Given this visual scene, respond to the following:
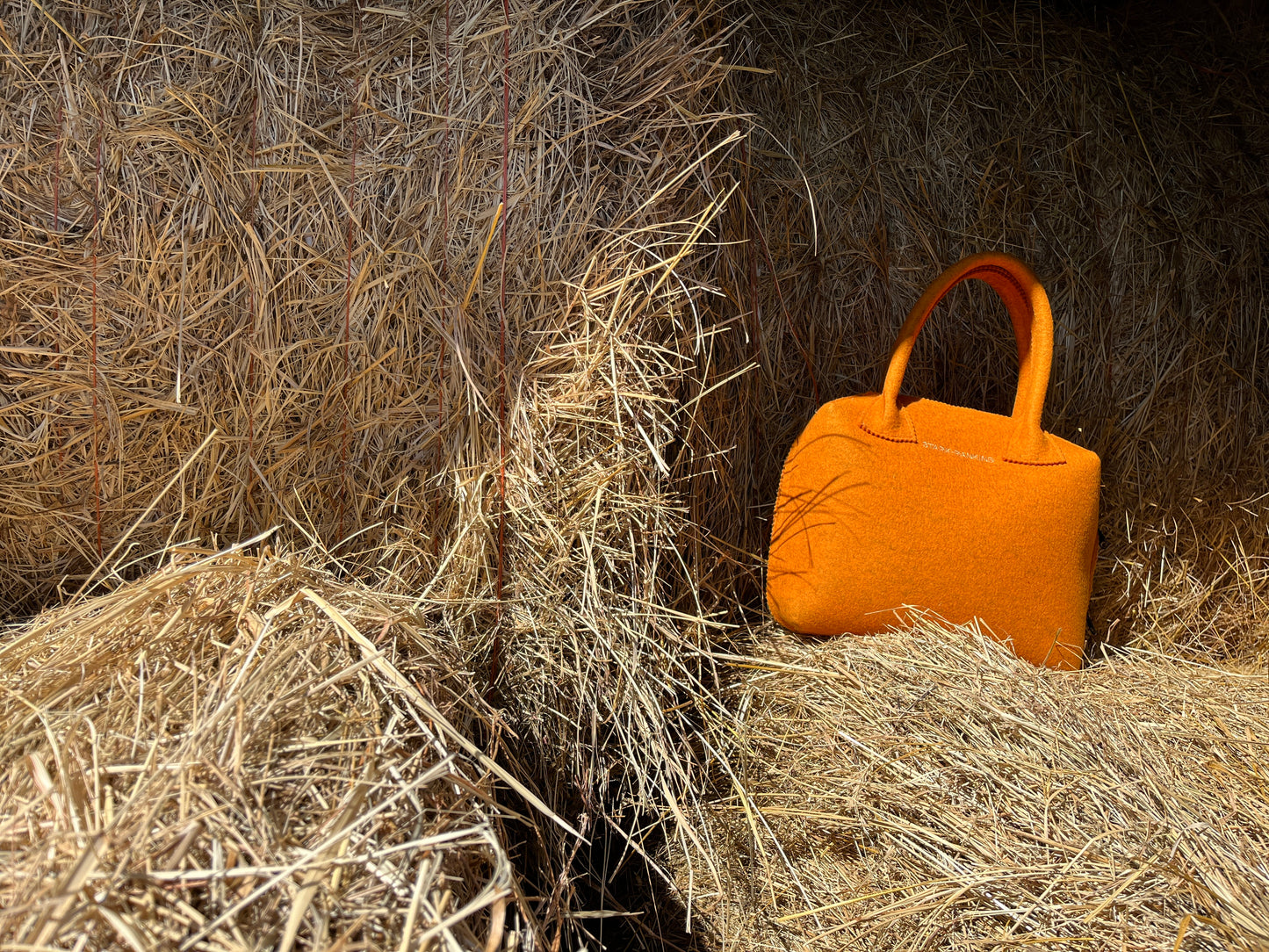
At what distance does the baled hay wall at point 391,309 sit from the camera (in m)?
1.18

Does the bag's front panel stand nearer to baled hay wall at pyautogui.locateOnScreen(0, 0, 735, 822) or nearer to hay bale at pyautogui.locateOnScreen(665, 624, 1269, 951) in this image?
hay bale at pyautogui.locateOnScreen(665, 624, 1269, 951)

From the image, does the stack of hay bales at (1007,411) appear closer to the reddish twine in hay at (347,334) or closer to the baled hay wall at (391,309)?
the baled hay wall at (391,309)

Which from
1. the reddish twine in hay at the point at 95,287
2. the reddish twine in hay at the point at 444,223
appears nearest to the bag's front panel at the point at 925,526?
the reddish twine in hay at the point at 444,223

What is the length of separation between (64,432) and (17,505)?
0.14 meters

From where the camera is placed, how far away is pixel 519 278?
3.92ft

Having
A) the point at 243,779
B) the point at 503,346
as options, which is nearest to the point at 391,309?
the point at 503,346

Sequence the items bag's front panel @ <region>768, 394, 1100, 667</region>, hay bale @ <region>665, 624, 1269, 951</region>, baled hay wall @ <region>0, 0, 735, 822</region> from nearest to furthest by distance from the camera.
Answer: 1. hay bale @ <region>665, 624, 1269, 951</region>
2. baled hay wall @ <region>0, 0, 735, 822</region>
3. bag's front panel @ <region>768, 394, 1100, 667</region>

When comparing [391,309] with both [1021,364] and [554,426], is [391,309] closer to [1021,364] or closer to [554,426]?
[554,426]

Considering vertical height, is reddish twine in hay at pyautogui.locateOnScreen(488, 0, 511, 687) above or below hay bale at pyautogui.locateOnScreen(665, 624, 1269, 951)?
above

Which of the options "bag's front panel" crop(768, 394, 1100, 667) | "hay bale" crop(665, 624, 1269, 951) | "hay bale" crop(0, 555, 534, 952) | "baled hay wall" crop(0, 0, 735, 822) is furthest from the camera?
"bag's front panel" crop(768, 394, 1100, 667)

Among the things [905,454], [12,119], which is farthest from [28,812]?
[905,454]

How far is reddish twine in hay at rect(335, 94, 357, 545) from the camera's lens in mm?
1230

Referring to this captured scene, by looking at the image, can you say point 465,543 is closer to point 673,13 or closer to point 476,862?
point 476,862

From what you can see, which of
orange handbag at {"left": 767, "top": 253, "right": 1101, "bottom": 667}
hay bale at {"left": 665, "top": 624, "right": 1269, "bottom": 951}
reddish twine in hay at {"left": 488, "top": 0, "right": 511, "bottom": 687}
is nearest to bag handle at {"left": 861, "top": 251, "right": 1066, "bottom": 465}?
orange handbag at {"left": 767, "top": 253, "right": 1101, "bottom": 667}
